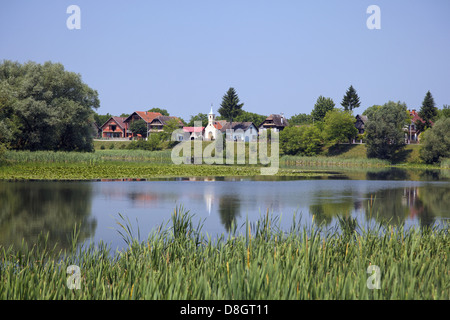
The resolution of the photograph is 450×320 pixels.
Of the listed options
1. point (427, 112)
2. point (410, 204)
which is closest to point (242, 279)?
point (410, 204)

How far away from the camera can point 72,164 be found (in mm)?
46969

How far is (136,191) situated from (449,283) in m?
25.3

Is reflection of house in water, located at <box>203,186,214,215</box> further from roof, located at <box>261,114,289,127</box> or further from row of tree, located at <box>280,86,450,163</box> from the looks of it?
roof, located at <box>261,114,289,127</box>

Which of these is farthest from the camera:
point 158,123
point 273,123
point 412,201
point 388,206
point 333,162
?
point 273,123

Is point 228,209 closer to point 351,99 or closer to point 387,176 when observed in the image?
point 387,176

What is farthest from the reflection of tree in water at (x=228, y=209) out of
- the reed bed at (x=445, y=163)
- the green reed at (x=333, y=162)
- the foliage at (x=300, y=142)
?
the foliage at (x=300, y=142)

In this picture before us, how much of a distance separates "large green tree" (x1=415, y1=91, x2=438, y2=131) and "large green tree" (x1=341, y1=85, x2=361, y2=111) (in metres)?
23.2

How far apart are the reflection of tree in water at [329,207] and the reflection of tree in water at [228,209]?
3.62 m

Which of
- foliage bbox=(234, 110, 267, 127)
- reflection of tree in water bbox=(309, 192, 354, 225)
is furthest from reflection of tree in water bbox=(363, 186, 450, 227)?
foliage bbox=(234, 110, 267, 127)

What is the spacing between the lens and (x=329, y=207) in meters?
24.2

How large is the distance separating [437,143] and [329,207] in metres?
54.8

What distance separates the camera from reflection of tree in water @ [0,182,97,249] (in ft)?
52.7

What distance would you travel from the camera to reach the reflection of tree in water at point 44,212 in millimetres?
16062
